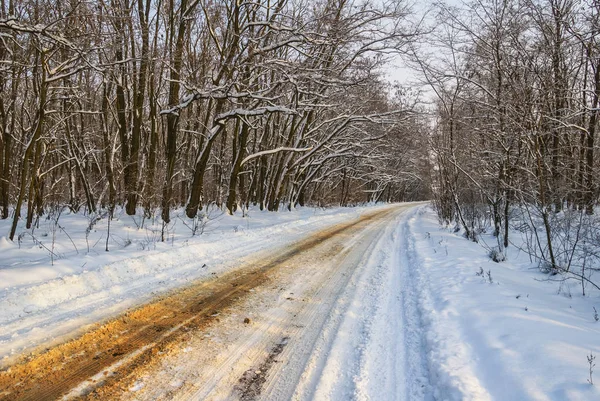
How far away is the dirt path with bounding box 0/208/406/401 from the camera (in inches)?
107

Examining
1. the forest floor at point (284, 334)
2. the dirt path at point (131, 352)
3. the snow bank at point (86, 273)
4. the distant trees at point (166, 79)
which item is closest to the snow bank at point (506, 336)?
the forest floor at point (284, 334)

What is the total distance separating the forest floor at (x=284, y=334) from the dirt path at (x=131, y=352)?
0.01 metres

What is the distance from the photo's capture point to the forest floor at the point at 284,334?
113 inches

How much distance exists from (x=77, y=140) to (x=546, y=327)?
19611 millimetres

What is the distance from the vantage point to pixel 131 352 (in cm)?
331

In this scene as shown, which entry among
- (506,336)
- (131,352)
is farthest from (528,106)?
(131,352)

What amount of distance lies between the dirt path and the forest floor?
0.01m

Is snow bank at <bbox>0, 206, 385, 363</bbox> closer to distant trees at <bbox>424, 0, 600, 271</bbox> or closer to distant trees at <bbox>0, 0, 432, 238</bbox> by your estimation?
distant trees at <bbox>0, 0, 432, 238</bbox>

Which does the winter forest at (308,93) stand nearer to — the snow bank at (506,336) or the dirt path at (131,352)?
the snow bank at (506,336)

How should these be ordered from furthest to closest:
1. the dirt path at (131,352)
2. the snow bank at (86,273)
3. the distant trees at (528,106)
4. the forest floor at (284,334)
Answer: the distant trees at (528,106), the snow bank at (86,273), the forest floor at (284,334), the dirt path at (131,352)

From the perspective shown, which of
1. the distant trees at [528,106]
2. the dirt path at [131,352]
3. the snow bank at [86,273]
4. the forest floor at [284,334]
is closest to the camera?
the dirt path at [131,352]

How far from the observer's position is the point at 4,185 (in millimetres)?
12070

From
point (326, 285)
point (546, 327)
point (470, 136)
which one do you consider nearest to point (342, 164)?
point (470, 136)

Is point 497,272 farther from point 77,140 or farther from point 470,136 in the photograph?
point 77,140
